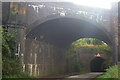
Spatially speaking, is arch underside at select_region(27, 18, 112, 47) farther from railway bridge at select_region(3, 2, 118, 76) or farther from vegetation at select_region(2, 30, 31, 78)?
vegetation at select_region(2, 30, 31, 78)

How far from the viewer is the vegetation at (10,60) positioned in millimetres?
12525

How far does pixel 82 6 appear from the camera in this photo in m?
19.2

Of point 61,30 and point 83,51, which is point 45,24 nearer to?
point 61,30

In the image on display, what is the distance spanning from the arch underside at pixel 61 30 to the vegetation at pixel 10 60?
3.17m

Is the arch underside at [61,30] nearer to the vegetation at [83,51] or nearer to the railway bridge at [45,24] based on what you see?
the railway bridge at [45,24]

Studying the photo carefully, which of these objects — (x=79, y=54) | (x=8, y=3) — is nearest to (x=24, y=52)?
(x=8, y=3)

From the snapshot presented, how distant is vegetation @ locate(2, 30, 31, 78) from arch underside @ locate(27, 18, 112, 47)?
3.17m

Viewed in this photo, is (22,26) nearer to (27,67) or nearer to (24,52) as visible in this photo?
(24,52)

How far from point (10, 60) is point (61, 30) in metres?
10.8

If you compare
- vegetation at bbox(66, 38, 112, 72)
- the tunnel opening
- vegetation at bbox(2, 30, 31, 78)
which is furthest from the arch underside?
vegetation at bbox(66, 38, 112, 72)

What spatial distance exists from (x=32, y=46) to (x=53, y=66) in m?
6.58

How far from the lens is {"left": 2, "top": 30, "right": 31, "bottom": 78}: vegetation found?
12525 millimetres

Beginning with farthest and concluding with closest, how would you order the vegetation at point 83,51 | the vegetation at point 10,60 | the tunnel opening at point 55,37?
1. the vegetation at point 83,51
2. the tunnel opening at point 55,37
3. the vegetation at point 10,60

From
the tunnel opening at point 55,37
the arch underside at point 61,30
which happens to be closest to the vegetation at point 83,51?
the tunnel opening at point 55,37
